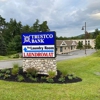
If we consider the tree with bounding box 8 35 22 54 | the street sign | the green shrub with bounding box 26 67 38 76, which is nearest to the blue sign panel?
the street sign

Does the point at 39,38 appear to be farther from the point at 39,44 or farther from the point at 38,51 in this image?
the point at 38,51

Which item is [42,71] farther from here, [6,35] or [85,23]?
[6,35]

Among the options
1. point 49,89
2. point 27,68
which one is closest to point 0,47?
point 27,68

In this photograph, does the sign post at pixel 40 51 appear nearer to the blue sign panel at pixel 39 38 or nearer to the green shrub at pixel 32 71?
the blue sign panel at pixel 39 38

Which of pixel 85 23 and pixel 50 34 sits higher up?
pixel 85 23

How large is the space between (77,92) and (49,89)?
122 cm

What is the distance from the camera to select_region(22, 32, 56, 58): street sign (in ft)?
36.1

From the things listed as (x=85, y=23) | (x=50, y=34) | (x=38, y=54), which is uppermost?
(x=85, y=23)

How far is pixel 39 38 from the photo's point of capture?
11.2 metres

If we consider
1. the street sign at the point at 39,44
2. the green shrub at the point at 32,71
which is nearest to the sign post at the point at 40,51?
the street sign at the point at 39,44

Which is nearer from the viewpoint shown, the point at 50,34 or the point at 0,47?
the point at 50,34

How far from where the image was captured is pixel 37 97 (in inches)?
243

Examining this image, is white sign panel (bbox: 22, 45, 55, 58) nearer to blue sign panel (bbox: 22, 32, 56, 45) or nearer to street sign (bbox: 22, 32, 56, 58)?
street sign (bbox: 22, 32, 56, 58)

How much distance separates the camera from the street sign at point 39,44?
10992mm
